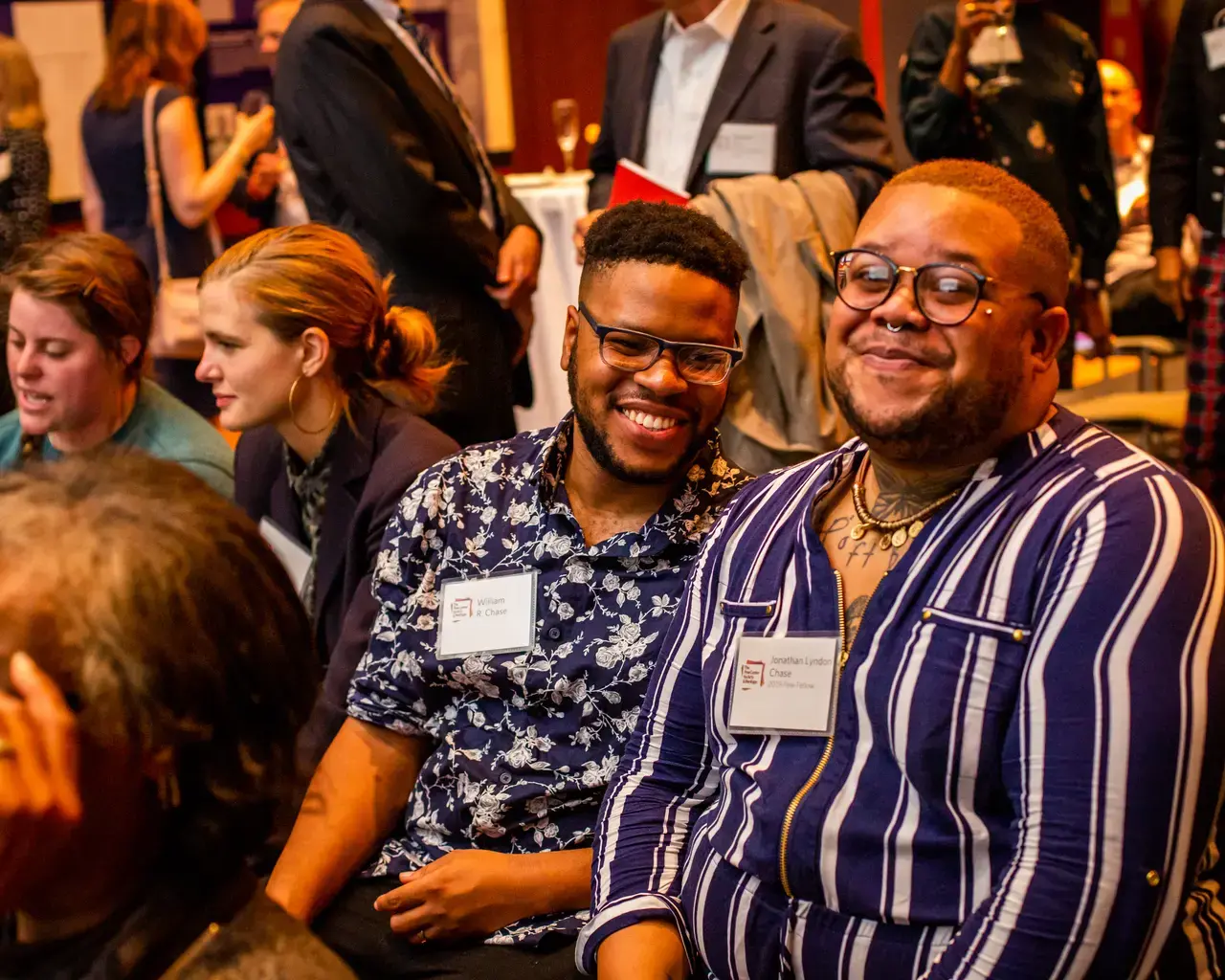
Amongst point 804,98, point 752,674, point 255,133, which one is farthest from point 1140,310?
point 752,674

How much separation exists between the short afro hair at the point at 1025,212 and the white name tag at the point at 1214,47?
2500 millimetres

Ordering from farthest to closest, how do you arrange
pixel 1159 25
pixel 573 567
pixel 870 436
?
pixel 1159 25 < pixel 573 567 < pixel 870 436

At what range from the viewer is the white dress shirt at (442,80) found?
10.4 feet

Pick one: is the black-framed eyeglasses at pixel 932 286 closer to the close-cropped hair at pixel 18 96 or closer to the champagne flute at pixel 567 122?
the champagne flute at pixel 567 122

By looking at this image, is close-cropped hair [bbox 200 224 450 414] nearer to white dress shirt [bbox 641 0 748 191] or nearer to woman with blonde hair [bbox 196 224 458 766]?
woman with blonde hair [bbox 196 224 458 766]

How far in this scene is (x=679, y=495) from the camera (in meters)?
1.91

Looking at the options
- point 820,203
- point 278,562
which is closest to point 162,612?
point 278,562

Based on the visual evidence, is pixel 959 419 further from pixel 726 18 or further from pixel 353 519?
pixel 726 18

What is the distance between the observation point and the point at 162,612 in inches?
38.3

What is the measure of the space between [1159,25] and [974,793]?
971 centimetres

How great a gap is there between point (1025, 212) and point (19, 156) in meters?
3.70

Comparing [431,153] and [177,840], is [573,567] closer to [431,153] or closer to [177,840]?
[177,840]

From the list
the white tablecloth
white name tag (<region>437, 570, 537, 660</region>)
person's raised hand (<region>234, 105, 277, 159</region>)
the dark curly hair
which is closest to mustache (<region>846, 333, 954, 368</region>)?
white name tag (<region>437, 570, 537, 660</region>)

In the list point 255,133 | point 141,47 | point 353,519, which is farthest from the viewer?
point 255,133
